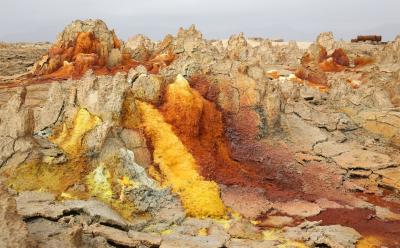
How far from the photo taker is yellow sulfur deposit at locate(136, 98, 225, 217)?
9.88 m

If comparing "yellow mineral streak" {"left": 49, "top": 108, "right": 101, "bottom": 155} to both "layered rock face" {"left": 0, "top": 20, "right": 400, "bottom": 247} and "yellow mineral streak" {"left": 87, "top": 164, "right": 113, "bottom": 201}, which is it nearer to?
"layered rock face" {"left": 0, "top": 20, "right": 400, "bottom": 247}

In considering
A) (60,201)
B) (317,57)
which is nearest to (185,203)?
(60,201)

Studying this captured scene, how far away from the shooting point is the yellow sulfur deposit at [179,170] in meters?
9.88

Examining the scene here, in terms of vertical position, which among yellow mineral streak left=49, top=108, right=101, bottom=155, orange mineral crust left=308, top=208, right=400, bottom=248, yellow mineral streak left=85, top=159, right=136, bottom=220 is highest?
yellow mineral streak left=49, top=108, right=101, bottom=155

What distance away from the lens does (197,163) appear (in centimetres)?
1125

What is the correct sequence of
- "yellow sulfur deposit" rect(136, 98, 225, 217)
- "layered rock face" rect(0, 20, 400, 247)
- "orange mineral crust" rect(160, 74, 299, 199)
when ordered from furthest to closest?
"orange mineral crust" rect(160, 74, 299, 199) → "yellow sulfur deposit" rect(136, 98, 225, 217) → "layered rock face" rect(0, 20, 400, 247)

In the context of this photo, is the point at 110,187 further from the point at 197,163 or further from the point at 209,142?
the point at 209,142

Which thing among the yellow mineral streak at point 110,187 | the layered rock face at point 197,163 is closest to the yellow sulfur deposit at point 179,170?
the layered rock face at point 197,163

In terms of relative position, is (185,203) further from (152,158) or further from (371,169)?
(371,169)

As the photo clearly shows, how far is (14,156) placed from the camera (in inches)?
390

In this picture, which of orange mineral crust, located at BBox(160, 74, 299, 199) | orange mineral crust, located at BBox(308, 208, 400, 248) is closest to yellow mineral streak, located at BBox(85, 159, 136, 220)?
orange mineral crust, located at BBox(160, 74, 299, 199)

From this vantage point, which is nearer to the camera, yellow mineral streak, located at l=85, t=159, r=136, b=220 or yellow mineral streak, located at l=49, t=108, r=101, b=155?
yellow mineral streak, located at l=85, t=159, r=136, b=220

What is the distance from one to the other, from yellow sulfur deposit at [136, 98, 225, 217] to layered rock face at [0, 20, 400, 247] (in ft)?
0.09

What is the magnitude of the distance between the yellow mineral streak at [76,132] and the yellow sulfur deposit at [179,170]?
136 centimetres
